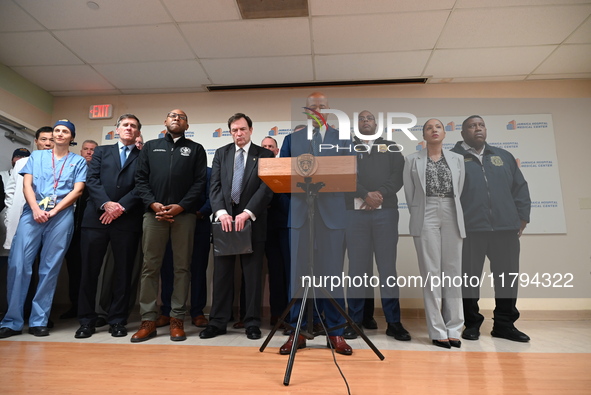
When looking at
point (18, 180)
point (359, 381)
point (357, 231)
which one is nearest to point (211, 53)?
point (18, 180)

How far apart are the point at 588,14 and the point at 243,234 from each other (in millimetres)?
3580

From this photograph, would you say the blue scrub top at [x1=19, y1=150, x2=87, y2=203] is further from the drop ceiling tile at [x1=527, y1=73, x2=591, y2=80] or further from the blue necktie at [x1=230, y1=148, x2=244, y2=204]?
the drop ceiling tile at [x1=527, y1=73, x2=591, y2=80]

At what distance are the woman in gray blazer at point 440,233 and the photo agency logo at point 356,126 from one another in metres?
0.34

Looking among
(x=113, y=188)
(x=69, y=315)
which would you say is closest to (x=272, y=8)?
(x=113, y=188)

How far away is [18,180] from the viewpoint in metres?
3.05

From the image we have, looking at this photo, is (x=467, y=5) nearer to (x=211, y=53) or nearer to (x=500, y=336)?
(x=211, y=53)

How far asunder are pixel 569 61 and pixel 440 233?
2.91 meters

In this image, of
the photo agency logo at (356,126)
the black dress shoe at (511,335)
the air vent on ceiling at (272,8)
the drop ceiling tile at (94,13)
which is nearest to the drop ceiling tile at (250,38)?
the air vent on ceiling at (272,8)

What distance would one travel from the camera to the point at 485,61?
3758mm

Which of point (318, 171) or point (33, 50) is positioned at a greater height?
point (33, 50)

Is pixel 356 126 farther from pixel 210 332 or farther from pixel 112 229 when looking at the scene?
pixel 112 229

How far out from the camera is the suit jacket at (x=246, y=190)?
8.20 ft

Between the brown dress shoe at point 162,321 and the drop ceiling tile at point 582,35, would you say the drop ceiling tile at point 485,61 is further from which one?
the brown dress shoe at point 162,321

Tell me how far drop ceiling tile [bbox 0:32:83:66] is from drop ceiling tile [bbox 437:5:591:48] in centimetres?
381
